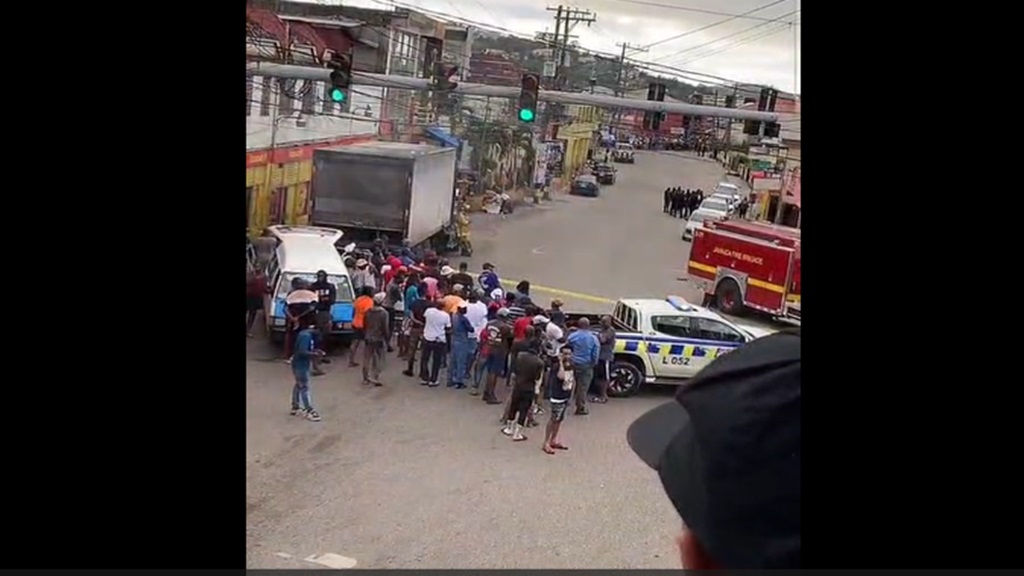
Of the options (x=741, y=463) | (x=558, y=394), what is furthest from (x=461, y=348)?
(x=741, y=463)

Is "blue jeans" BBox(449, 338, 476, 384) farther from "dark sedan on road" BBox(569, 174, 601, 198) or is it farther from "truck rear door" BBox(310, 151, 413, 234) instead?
"dark sedan on road" BBox(569, 174, 601, 198)

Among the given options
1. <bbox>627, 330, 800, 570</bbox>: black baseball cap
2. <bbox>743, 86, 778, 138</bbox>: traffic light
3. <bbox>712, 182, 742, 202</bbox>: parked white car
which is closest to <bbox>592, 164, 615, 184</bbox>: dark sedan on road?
<bbox>712, 182, 742, 202</bbox>: parked white car

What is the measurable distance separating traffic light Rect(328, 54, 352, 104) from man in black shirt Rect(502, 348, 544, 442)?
6.19 ft

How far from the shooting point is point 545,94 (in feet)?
19.8

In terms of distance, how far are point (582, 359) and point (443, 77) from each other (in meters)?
2.04

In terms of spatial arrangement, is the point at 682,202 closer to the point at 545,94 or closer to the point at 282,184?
the point at 282,184

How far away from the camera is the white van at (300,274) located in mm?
5398

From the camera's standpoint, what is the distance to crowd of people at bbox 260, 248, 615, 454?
459 centimetres

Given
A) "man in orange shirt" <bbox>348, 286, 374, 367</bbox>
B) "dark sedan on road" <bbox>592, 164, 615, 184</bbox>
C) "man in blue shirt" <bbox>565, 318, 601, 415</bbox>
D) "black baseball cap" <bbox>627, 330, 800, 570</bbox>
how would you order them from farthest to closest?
"dark sedan on road" <bbox>592, 164, 615, 184</bbox>
"man in orange shirt" <bbox>348, 286, 374, 367</bbox>
"man in blue shirt" <bbox>565, 318, 601, 415</bbox>
"black baseball cap" <bbox>627, 330, 800, 570</bbox>

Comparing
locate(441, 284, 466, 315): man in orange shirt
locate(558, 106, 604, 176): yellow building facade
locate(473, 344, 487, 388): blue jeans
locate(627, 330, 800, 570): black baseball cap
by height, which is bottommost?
locate(473, 344, 487, 388): blue jeans

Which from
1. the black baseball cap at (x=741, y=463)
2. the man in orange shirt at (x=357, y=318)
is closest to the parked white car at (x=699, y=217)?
the man in orange shirt at (x=357, y=318)

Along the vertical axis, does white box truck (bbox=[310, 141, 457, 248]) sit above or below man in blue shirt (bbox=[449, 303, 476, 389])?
above
